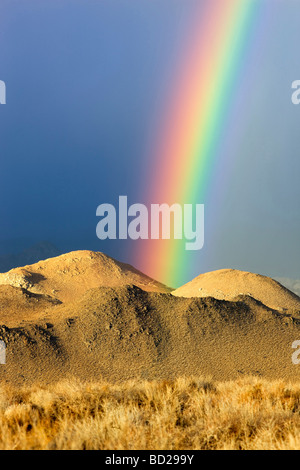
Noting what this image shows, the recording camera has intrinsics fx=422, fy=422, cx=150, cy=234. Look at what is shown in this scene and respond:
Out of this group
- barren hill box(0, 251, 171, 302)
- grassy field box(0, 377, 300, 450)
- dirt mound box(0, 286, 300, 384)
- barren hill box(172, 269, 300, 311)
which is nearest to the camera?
grassy field box(0, 377, 300, 450)

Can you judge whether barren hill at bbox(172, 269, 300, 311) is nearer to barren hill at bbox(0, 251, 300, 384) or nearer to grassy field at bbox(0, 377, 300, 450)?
barren hill at bbox(0, 251, 300, 384)

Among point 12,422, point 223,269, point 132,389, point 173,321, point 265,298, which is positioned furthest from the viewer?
point 223,269

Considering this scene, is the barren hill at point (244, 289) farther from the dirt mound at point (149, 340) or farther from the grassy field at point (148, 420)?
the grassy field at point (148, 420)

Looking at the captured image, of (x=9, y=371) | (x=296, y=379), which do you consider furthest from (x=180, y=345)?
(x=9, y=371)

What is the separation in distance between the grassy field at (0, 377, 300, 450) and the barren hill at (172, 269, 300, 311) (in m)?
39.3

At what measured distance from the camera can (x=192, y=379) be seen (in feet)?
50.3

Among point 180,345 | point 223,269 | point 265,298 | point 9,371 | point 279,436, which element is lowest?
point 279,436

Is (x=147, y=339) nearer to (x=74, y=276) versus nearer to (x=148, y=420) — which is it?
(x=148, y=420)

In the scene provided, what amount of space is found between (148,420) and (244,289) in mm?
46758

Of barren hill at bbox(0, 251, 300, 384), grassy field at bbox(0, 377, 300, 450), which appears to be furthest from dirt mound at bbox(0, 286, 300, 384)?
grassy field at bbox(0, 377, 300, 450)

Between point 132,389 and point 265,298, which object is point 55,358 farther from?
point 265,298

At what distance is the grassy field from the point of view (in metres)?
8.30

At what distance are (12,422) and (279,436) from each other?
6.19 meters

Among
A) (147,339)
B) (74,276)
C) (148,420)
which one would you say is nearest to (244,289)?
(74,276)
